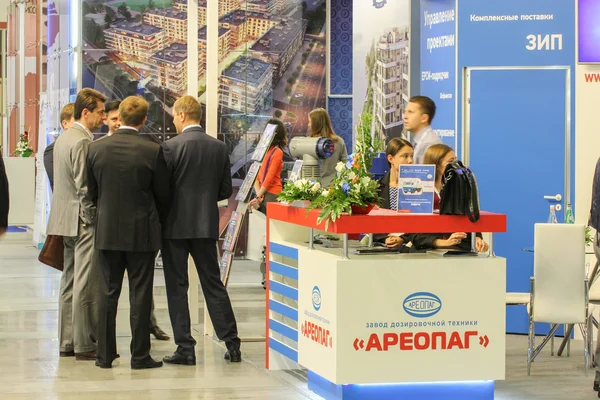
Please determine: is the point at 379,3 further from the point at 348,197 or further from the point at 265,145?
the point at 348,197

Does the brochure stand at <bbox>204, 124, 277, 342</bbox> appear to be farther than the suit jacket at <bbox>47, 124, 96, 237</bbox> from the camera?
Yes

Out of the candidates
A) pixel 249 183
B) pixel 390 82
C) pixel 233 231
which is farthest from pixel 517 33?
pixel 233 231

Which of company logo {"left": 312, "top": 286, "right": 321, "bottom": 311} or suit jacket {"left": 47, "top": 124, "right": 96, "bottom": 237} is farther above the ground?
suit jacket {"left": 47, "top": 124, "right": 96, "bottom": 237}

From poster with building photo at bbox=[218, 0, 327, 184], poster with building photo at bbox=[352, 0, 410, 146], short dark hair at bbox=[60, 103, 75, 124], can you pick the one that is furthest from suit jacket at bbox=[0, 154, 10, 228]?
poster with building photo at bbox=[218, 0, 327, 184]

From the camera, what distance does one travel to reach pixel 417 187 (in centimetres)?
541

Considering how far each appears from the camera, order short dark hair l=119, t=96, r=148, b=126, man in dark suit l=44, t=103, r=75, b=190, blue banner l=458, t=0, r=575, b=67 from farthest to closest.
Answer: blue banner l=458, t=0, r=575, b=67 < man in dark suit l=44, t=103, r=75, b=190 < short dark hair l=119, t=96, r=148, b=126

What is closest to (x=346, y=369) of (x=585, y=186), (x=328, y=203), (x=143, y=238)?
(x=328, y=203)

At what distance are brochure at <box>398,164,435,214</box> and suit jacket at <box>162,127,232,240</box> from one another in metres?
1.70

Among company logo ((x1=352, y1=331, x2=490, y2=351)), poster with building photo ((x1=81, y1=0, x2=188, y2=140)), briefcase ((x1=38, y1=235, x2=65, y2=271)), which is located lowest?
company logo ((x1=352, y1=331, x2=490, y2=351))

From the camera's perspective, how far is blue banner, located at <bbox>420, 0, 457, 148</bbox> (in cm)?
838

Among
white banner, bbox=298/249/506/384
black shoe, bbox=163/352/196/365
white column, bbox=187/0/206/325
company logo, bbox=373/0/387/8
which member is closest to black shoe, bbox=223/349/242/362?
black shoe, bbox=163/352/196/365

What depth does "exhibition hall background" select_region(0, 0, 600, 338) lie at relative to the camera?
8.12 metres

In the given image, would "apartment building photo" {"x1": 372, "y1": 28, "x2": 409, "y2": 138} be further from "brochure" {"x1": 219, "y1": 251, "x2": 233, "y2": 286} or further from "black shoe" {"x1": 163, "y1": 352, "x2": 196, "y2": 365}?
"black shoe" {"x1": 163, "y1": 352, "x2": 196, "y2": 365}

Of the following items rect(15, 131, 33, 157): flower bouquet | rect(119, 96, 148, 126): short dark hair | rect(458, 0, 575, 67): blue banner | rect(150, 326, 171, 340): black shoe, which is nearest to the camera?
rect(119, 96, 148, 126): short dark hair
